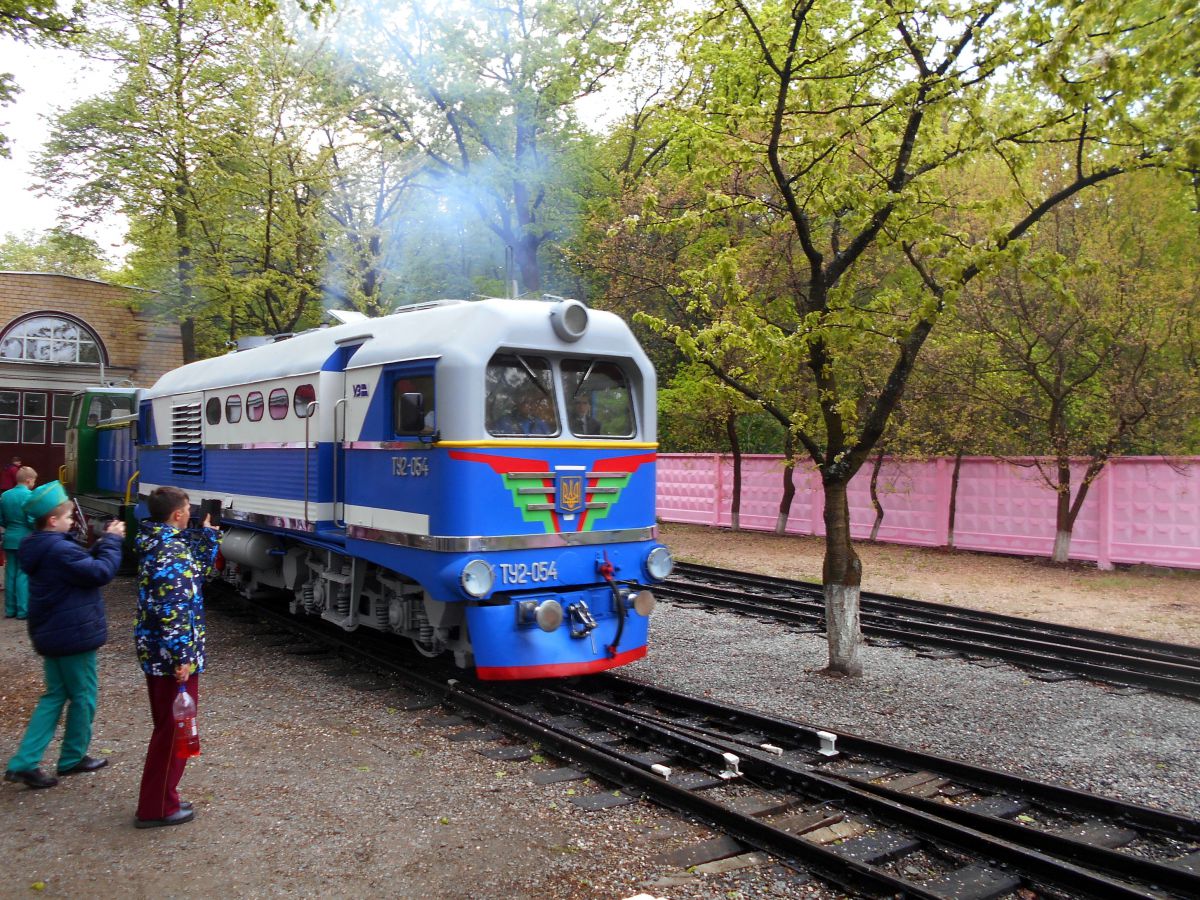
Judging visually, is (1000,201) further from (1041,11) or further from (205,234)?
(205,234)

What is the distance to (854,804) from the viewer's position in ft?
18.1

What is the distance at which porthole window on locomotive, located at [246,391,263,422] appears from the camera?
979 cm

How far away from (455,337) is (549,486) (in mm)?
1385

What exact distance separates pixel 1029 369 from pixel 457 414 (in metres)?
12.8

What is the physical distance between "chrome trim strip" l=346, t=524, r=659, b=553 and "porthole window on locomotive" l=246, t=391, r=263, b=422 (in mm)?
2301

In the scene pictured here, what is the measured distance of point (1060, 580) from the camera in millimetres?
15258

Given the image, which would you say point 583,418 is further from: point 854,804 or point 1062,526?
point 1062,526

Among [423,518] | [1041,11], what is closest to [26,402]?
[423,518]

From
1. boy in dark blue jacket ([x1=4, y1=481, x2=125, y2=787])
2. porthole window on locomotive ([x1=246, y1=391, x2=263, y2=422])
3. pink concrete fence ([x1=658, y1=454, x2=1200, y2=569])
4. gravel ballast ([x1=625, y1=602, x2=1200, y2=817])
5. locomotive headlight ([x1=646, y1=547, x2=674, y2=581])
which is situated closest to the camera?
boy in dark blue jacket ([x1=4, y1=481, x2=125, y2=787])

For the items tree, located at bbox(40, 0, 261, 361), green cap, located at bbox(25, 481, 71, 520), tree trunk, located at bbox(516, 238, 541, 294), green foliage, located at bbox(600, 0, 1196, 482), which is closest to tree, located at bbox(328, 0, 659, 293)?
tree trunk, located at bbox(516, 238, 541, 294)

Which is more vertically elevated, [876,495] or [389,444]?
[389,444]

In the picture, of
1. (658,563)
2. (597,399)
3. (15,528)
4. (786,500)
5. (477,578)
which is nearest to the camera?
(477,578)

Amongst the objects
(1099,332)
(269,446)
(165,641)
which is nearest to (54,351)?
(269,446)

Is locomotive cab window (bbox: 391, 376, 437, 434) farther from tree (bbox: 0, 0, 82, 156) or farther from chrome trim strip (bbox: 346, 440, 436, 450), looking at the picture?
tree (bbox: 0, 0, 82, 156)
